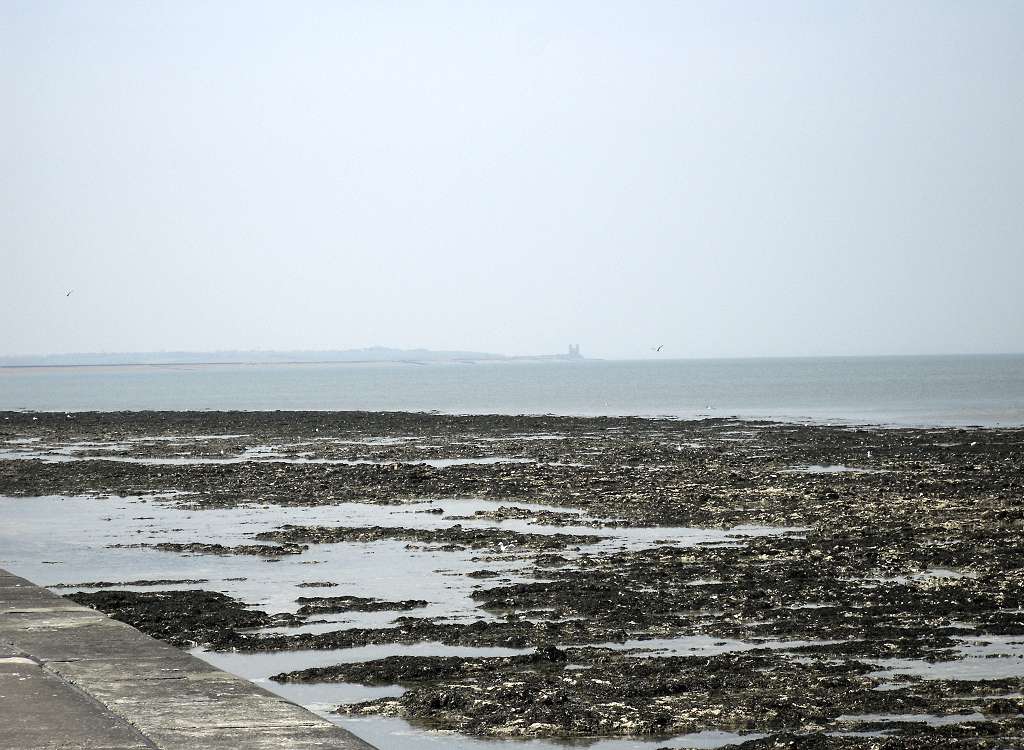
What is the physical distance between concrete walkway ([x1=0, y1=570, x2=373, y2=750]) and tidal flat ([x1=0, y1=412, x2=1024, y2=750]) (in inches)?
57.6

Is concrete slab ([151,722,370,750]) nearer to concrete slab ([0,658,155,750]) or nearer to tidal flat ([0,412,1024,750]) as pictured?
concrete slab ([0,658,155,750])

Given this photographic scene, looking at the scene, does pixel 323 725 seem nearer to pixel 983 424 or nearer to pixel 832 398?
pixel 983 424

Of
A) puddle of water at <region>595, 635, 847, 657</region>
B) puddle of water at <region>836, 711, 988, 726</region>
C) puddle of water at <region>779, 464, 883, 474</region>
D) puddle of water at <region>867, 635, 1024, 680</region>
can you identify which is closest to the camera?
puddle of water at <region>836, 711, 988, 726</region>

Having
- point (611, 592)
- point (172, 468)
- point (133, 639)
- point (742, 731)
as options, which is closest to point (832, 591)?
point (611, 592)

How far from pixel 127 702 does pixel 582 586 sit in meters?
8.44

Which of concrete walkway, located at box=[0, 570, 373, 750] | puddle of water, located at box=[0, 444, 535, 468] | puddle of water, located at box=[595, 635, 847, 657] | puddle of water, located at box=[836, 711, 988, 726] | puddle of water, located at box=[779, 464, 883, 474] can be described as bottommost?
puddle of water, located at box=[0, 444, 535, 468]

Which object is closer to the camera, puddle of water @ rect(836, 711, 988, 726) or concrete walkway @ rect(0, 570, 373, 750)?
concrete walkway @ rect(0, 570, 373, 750)

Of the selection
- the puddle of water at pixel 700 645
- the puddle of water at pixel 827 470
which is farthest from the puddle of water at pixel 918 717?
the puddle of water at pixel 827 470

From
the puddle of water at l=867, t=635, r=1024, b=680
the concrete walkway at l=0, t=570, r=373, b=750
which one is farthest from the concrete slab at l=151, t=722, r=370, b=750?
the puddle of water at l=867, t=635, r=1024, b=680

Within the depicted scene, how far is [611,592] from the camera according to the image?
14.9 meters

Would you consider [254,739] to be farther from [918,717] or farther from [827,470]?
[827,470]

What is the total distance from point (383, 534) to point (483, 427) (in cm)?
3550

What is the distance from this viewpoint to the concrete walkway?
6820 mm

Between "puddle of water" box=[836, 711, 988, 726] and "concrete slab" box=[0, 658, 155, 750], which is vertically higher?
"concrete slab" box=[0, 658, 155, 750]
